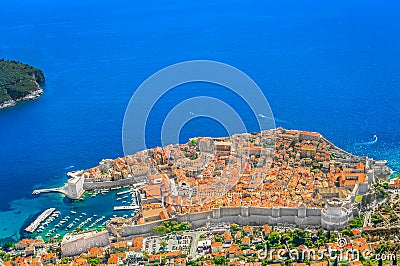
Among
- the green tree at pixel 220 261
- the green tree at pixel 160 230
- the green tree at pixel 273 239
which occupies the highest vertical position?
the green tree at pixel 160 230

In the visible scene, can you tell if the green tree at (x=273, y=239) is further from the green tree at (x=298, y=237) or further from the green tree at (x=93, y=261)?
the green tree at (x=93, y=261)

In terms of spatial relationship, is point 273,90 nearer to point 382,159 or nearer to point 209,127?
point 209,127

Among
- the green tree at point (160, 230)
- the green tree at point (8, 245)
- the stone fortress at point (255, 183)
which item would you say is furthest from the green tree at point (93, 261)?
the green tree at point (8, 245)

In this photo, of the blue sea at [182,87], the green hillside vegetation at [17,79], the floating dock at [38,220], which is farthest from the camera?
the green hillside vegetation at [17,79]

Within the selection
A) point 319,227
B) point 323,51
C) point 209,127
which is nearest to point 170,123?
point 209,127

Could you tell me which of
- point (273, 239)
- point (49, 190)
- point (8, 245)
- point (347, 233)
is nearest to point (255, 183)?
point (273, 239)
